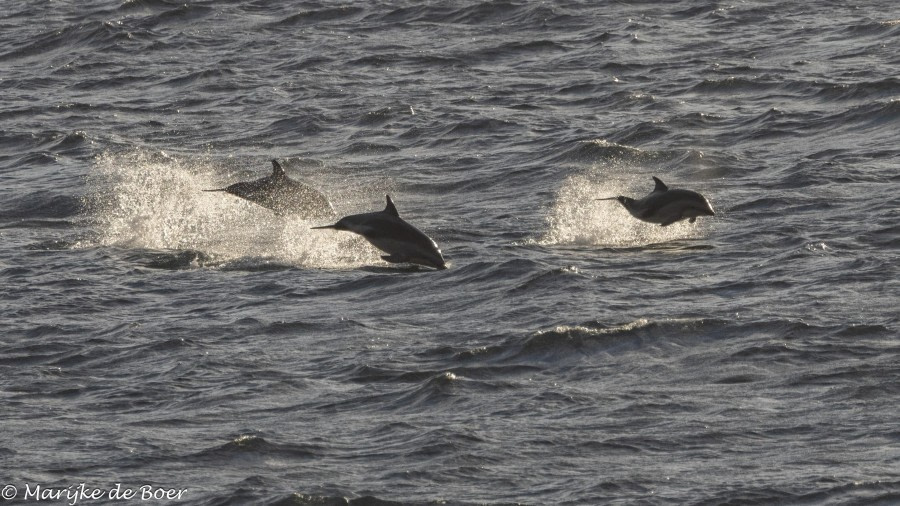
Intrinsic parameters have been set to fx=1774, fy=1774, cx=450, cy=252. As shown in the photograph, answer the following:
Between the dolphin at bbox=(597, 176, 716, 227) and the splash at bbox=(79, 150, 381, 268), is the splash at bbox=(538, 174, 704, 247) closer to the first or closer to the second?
the dolphin at bbox=(597, 176, 716, 227)

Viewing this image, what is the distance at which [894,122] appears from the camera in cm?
2670

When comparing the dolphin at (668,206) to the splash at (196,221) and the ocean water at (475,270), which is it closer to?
the ocean water at (475,270)

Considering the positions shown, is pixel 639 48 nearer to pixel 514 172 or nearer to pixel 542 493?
pixel 514 172

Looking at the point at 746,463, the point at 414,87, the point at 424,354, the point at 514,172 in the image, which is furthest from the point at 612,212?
the point at 414,87

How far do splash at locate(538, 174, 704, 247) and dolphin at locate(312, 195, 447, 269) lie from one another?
2141mm

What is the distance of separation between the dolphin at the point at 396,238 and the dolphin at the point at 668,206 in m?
2.22

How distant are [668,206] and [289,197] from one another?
201 inches

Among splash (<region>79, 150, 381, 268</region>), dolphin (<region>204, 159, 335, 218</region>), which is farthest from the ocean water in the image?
dolphin (<region>204, 159, 335, 218</region>)

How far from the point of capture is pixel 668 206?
20312 mm

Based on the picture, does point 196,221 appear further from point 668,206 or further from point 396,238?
point 668,206

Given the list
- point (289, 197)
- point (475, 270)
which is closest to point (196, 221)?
point (289, 197)

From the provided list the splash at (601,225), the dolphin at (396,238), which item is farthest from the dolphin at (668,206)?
the dolphin at (396,238)

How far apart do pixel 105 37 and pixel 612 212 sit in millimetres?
21141

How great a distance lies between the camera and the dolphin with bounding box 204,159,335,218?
74.0 ft
